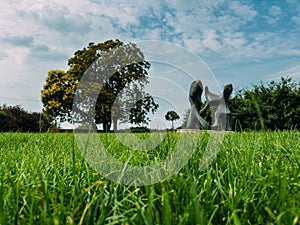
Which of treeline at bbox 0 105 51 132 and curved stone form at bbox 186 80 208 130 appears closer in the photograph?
curved stone form at bbox 186 80 208 130

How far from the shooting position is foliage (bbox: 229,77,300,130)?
1385 cm

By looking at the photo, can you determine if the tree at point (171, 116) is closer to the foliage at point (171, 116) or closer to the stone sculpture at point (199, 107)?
the foliage at point (171, 116)

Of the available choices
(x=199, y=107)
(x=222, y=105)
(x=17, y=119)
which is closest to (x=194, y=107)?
(x=199, y=107)

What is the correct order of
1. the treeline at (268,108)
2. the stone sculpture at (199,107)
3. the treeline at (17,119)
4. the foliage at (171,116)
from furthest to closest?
1. the treeline at (17,119)
2. the treeline at (268,108)
3. the stone sculpture at (199,107)
4. the foliage at (171,116)

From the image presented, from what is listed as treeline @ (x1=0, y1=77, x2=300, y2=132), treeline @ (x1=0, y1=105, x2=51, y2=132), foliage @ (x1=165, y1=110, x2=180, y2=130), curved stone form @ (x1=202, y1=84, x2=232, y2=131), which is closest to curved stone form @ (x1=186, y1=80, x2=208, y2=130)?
curved stone form @ (x1=202, y1=84, x2=232, y2=131)

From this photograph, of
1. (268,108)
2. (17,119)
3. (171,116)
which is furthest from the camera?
(17,119)

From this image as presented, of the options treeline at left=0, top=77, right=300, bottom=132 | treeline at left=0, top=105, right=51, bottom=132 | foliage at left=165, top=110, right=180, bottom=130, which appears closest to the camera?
foliage at left=165, top=110, right=180, bottom=130

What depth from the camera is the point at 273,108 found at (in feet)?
46.8

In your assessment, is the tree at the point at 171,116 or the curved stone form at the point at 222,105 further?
the curved stone form at the point at 222,105

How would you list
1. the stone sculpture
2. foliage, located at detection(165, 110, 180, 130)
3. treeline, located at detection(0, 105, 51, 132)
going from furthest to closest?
treeline, located at detection(0, 105, 51, 132) < the stone sculpture < foliage, located at detection(165, 110, 180, 130)

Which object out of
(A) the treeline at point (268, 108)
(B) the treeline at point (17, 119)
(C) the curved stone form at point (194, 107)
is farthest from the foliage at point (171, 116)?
(B) the treeline at point (17, 119)

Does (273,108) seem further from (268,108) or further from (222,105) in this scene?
(222,105)

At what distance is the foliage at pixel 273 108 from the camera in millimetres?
13852

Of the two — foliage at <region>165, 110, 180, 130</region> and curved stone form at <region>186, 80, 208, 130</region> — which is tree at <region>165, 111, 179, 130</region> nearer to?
foliage at <region>165, 110, 180, 130</region>
